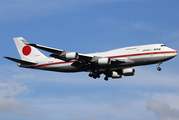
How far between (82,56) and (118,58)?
20.8ft

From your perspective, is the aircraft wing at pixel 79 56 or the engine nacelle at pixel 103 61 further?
the engine nacelle at pixel 103 61

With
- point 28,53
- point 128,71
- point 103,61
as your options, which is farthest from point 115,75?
point 28,53

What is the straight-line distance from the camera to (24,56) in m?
56.2

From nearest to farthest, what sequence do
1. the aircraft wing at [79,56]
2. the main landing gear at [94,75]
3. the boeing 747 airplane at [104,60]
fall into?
the aircraft wing at [79,56]
the boeing 747 airplane at [104,60]
the main landing gear at [94,75]

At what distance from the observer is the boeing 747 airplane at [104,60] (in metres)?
46.0

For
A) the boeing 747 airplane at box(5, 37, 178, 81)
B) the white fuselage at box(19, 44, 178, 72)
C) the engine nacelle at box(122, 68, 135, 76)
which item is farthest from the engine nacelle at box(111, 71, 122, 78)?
the white fuselage at box(19, 44, 178, 72)

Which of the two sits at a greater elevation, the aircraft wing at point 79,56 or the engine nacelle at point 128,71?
the aircraft wing at point 79,56

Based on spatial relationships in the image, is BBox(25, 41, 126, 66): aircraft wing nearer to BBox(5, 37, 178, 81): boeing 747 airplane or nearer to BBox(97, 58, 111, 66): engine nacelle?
BBox(5, 37, 178, 81): boeing 747 airplane

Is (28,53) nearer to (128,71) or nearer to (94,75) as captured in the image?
(94,75)

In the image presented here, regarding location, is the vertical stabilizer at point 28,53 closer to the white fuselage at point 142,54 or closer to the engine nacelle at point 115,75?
the engine nacelle at point 115,75

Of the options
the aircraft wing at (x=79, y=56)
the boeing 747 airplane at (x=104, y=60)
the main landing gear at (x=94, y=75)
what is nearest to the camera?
the aircraft wing at (x=79, y=56)

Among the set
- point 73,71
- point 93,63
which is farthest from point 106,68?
point 73,71

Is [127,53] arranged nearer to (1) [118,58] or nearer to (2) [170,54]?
(1) [118,58]

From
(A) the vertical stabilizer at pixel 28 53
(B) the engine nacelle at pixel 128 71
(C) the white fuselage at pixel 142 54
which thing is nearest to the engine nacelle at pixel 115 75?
(B) the engine nacelle at pixel 128 71
